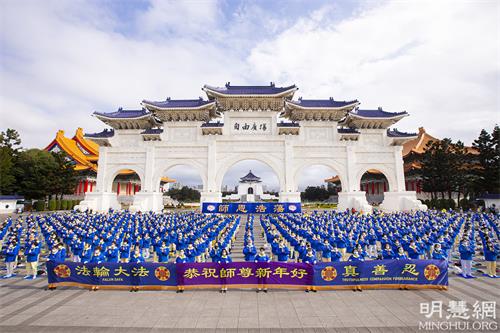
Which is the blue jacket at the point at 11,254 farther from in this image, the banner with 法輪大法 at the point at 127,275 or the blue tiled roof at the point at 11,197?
the blue tiled roof at the point at 11,197

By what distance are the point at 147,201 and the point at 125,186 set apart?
60.6ft

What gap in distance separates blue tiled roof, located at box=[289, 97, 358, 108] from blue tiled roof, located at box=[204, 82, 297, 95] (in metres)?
2.03

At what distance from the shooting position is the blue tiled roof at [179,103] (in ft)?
90.6

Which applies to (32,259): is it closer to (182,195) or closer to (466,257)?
(466,257)

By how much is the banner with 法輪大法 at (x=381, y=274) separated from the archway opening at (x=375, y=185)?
108 ft

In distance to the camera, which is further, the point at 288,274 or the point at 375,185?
the point at 375,185

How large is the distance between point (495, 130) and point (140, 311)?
3743 cm

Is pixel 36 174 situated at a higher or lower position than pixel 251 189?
higher

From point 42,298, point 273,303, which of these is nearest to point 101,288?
point 42,298

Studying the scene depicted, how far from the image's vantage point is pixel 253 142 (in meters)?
27.5

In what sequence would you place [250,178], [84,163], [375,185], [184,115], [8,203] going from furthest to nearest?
1. [250,178]
2. [375,185]
3. [84,163]
4. [8,203]
5. [184,115]

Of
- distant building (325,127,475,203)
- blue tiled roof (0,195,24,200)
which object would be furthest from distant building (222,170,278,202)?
blue tiled roof (0,195,24,200)

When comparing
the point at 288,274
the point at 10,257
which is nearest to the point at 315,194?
the point at 288,274

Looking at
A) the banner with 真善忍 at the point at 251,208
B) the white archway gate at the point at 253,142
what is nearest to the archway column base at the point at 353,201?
the white archway gate at the point at 253,142
